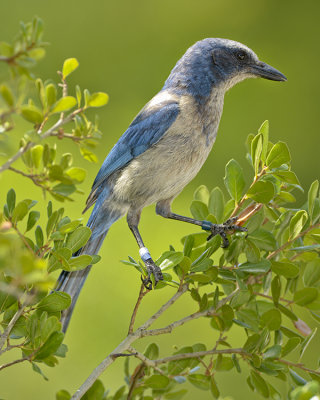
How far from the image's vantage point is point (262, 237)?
1.55 metres

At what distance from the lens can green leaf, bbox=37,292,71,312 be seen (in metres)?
1.31

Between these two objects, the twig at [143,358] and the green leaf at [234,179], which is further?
the green leaf at [234,179]

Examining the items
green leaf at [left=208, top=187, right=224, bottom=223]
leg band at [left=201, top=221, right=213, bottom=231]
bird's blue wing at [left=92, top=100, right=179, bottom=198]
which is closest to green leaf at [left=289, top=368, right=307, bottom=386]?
green leaf at [left=208, top=187, right=224, bottom=223]

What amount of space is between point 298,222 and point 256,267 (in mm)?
156

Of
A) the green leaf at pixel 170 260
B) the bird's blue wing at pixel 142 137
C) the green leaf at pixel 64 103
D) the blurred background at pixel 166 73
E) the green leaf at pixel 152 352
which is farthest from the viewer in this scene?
the blurred background at pixel 166 73

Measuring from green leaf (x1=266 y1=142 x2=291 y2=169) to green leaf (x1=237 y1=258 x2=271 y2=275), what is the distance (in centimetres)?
24

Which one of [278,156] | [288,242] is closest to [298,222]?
[288,242]

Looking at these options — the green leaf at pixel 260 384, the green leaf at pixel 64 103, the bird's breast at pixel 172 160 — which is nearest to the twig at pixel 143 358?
the green leaf at pixel 260 384

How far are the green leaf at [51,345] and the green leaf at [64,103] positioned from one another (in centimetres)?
46

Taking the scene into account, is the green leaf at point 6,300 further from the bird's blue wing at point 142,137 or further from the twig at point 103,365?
the bird's blue wing at point 142,137

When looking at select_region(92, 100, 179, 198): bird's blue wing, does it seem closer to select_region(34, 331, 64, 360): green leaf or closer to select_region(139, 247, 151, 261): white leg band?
select_region(139, 247, 151, 261): white leg band

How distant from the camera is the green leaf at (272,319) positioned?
1552 mm

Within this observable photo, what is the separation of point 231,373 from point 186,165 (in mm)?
1084

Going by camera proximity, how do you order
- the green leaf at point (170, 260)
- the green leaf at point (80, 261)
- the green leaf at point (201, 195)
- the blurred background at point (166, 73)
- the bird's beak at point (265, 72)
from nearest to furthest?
the green leaf at point (80, 261)
the green leaf at point (170, 260)
the green leaf at point (201, 195)
the bird's beak at point (265, 72)
the blurred background at point (166, 73)
